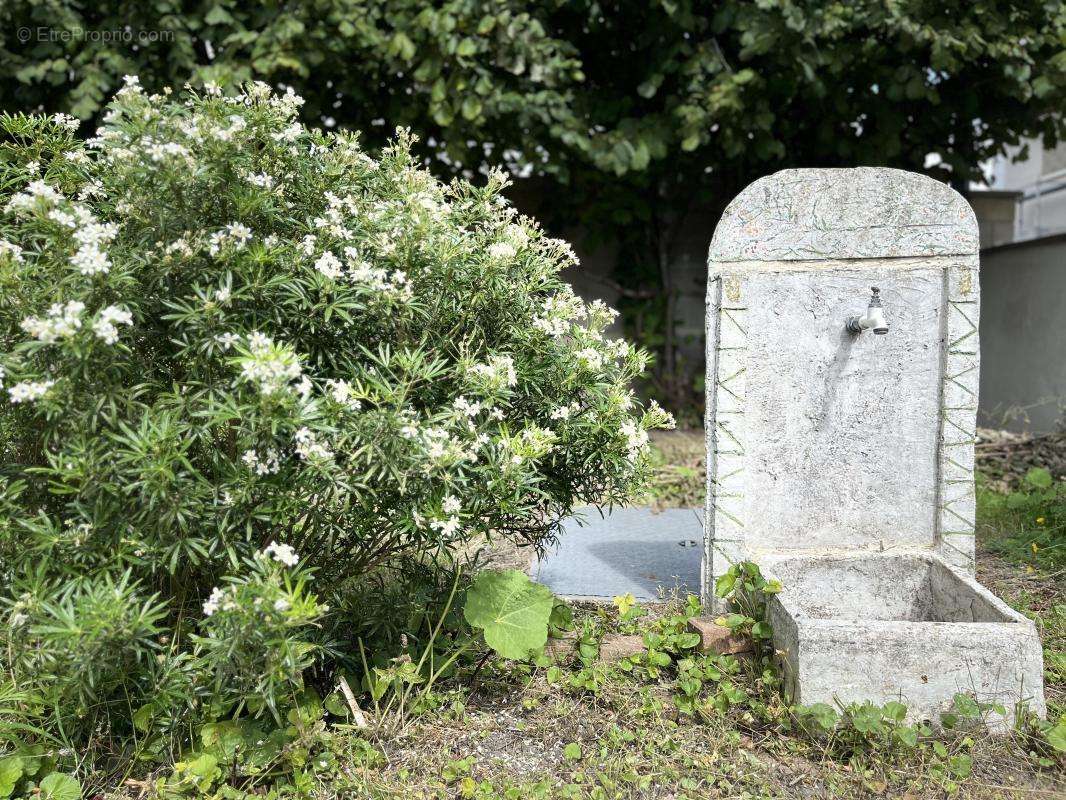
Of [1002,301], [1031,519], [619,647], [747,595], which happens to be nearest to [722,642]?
[747,595]

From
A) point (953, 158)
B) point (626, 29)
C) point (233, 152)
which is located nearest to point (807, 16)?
point (626, 29)

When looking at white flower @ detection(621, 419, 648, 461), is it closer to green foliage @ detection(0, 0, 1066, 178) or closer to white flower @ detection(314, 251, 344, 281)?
white flower @ detection(314, 251, 344, 281)

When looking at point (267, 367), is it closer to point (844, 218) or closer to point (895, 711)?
point (895, 711)

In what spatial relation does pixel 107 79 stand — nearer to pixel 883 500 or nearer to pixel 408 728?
pixel 408 728

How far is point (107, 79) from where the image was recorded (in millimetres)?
5922

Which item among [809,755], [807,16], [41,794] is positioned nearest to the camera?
[41,794]

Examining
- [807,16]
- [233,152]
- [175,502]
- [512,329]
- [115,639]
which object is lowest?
[115,639]

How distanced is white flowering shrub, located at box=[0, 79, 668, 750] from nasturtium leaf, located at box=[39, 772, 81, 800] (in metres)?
0.18

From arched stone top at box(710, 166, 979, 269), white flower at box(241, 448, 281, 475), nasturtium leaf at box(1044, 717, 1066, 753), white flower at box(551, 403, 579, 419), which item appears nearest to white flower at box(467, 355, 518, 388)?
white flower at box(551, 403, 579, 419)

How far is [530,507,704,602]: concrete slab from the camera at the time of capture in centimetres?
388

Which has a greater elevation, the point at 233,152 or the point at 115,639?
the point at 233,152

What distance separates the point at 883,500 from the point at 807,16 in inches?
150

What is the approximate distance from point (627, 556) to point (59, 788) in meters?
2.82

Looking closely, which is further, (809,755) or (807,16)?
(807,16)
